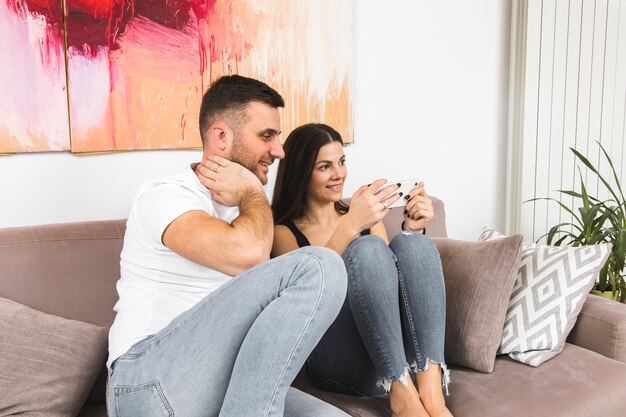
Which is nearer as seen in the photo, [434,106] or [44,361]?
[44,361]

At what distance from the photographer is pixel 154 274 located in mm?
1366

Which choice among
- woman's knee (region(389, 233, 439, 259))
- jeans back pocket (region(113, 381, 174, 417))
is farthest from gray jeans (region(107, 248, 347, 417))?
woman's knee (region(389, 233, 439, 259))

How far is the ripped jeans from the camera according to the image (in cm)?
146

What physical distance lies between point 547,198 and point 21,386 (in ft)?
7.40

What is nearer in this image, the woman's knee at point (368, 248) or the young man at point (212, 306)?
the young man at point (212, 306)

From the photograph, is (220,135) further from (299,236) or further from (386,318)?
(386,318)

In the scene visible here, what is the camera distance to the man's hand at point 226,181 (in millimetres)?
1490

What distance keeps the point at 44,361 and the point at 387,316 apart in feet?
2.64

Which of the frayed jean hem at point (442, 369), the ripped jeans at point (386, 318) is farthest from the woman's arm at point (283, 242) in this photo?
the frayed jean hem at point (442, 369)

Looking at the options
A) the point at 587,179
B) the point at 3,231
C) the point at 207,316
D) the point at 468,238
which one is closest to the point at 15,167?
the point at 3,231

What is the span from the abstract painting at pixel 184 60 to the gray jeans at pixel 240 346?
36.1 inches

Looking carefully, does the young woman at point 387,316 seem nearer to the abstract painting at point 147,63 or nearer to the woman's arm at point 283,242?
the woman's arm at point 283,242

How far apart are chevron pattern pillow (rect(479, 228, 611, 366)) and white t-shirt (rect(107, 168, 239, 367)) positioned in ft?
2.91

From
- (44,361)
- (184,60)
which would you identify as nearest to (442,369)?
(44,361)
